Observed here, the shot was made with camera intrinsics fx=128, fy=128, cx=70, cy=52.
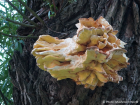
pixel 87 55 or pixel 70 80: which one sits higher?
pixel 87 55

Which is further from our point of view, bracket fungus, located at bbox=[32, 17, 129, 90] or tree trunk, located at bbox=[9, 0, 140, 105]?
tree trunk, located at bbox=[9, 0, 140, 105]

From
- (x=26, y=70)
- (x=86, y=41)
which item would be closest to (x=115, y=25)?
(x=86, y=41)

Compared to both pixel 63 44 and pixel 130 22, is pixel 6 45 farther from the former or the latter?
pixel 130 22

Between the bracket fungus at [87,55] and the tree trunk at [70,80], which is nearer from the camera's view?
the bracket fungus at [87,55]

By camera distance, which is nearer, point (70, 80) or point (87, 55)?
point (87, 55)
